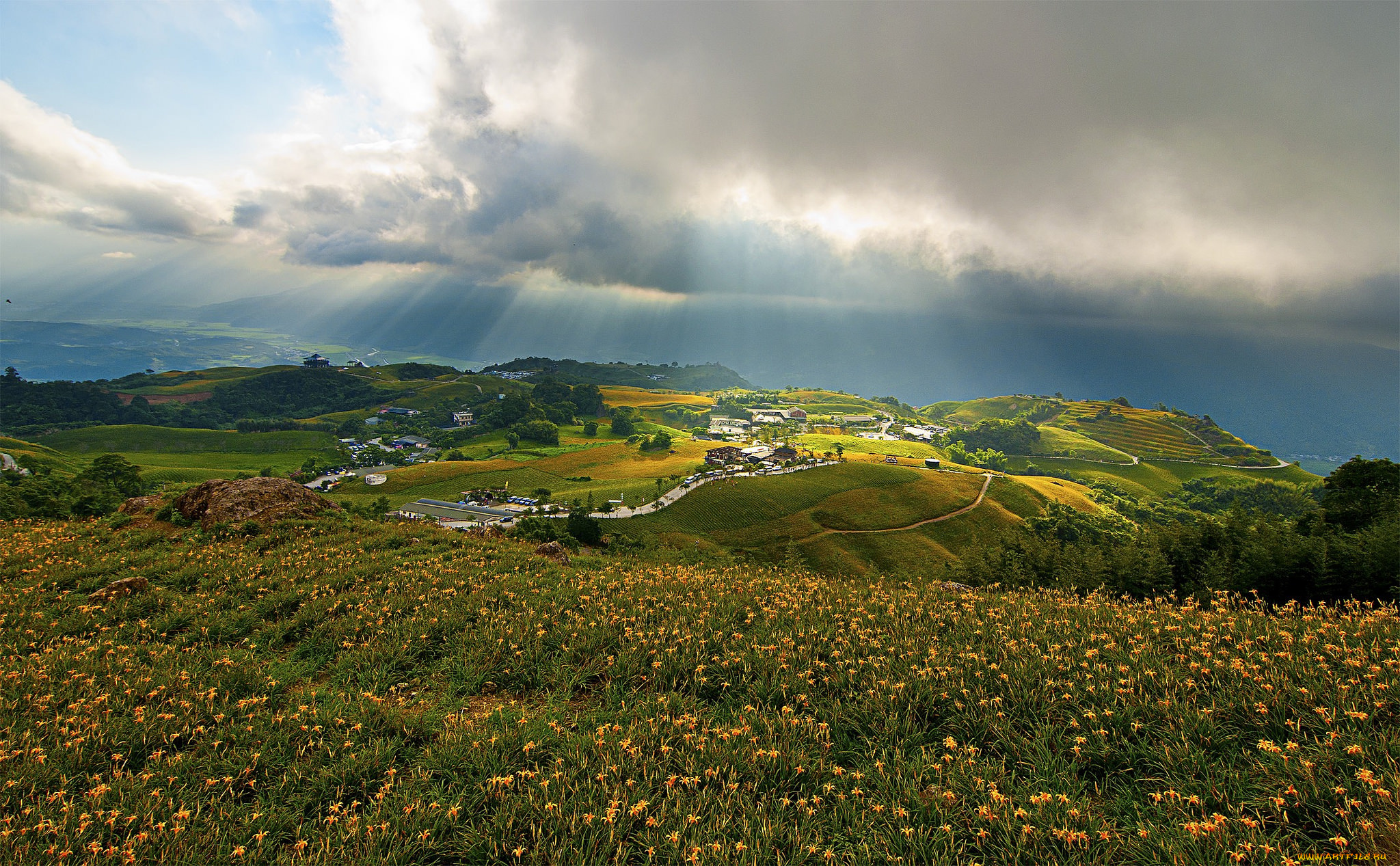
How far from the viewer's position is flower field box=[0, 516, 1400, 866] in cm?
399

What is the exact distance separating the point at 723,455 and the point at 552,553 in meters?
99.3

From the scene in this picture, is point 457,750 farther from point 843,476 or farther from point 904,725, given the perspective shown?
point 843,476

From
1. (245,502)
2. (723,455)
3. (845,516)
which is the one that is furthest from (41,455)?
(845,516)

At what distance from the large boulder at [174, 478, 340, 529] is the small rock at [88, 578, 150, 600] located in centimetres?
582

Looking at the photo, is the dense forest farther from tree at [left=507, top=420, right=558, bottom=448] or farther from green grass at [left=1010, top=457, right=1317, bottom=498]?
tree at [left=507, top=420, right=558, bottom=448]

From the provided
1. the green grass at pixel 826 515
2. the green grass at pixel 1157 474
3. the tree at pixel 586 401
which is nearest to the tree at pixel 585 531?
the green grass at pixel 826 515

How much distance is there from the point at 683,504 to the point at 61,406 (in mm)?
210432

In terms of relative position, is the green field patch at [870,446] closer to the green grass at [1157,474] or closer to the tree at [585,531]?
the green grass at [1157,474]

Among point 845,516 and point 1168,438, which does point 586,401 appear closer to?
point 845,516

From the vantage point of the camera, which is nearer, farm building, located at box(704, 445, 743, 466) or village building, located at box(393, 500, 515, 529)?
village building, located at box(393, 500, 515, 529)

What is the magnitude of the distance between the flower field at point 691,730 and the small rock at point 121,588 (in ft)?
0.82

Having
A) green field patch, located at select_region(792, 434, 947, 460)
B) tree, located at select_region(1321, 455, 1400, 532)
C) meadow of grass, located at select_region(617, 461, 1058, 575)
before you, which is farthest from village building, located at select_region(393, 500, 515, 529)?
tree, located at select_region(1321, 455, 1400, 532)

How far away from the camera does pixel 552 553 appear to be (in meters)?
14.4

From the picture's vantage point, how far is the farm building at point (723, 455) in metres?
106
